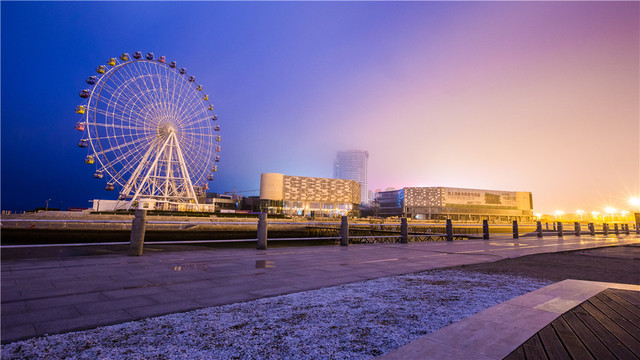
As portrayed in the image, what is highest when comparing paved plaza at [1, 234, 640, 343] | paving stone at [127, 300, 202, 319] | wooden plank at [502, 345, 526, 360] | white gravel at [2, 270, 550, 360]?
wooden plank at [502, 345, 526, 360]

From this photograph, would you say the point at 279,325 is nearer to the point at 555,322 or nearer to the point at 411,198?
the point at 555,322

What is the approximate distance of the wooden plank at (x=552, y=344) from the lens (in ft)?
7.03

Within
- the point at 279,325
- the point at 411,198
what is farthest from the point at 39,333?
the point at 411,198

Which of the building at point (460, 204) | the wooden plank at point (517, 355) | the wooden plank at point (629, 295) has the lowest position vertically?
the wooden plank at point (629, 295)

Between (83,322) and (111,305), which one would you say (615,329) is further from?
(111,305)

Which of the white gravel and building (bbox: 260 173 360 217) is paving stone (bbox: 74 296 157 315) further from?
building (bbox: 260 173 360 217)

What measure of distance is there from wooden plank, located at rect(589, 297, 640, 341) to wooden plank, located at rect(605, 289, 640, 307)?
0.39m

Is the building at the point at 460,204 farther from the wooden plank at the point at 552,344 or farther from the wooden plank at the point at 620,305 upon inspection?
the wooden plank at the point at 552,344

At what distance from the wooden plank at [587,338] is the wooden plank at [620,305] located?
524 millimetres

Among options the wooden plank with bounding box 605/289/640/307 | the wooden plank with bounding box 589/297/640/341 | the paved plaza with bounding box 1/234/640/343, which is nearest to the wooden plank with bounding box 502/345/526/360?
the wooden plank with bounding box 589/297/640/341

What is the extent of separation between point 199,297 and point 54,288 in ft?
7.66

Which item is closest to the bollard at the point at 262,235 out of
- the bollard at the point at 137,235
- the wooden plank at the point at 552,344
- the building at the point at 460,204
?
the bollard at the point at 137,235

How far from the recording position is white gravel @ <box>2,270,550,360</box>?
239cm

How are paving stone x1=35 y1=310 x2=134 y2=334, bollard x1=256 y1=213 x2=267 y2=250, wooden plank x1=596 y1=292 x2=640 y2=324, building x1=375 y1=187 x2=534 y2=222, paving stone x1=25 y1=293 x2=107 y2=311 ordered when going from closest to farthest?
paving stone x1=35 y1=310 x2=134 y2=334, wooden plank x1=596 y1=292 x2=640 y2=324, paving stone x1=25 y1=293 x2=107 y2=311, bollard x1=256 y1=213 x2=267 y2=250, building x1=375 y1=187 x2=534 y2=222
